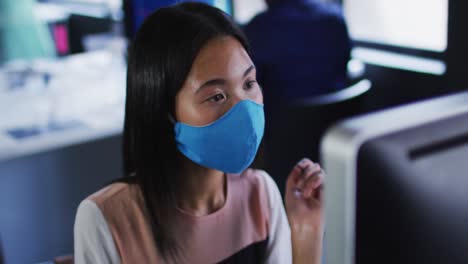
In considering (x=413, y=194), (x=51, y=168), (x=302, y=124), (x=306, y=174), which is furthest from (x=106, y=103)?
(x=413, y=194)

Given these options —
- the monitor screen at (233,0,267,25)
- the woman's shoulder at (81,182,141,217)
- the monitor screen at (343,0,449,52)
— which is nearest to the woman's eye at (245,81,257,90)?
the woman's shoulder at (81,182,141,217)

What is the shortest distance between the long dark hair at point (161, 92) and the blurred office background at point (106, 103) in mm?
1067

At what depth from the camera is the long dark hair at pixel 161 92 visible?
1005mm

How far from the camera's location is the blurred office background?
217cm

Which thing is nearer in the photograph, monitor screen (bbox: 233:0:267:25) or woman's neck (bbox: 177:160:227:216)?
woman's neck (bbox: 177:160:227:216)

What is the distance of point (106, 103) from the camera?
2504 millimetres

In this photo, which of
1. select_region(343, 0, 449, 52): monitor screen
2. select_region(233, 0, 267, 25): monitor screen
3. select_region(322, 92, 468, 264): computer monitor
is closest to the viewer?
select_region(322, 92, 468, 264): computer monitor

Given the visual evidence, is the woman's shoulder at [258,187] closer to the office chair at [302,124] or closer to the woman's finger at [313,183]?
the woman's finger at [313,183]

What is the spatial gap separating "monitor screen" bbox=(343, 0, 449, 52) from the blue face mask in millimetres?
1841

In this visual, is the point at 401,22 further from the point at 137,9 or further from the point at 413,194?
the point at 413,194

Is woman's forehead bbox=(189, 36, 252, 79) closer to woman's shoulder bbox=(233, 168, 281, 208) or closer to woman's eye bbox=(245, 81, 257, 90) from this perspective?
woman's eye bbox=(245, 81, 257, 90)

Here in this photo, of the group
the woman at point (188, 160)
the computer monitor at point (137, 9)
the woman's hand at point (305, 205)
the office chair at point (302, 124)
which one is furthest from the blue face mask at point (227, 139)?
the computer monitor at point (137, 9)

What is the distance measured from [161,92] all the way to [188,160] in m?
0.15

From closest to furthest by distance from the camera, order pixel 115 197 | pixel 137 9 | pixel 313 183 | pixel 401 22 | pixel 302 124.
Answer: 1. pixel 313 183
2. pixel 115 197
3. pixel 302 124
4. pixel 137 9
5. pixel 401 22
